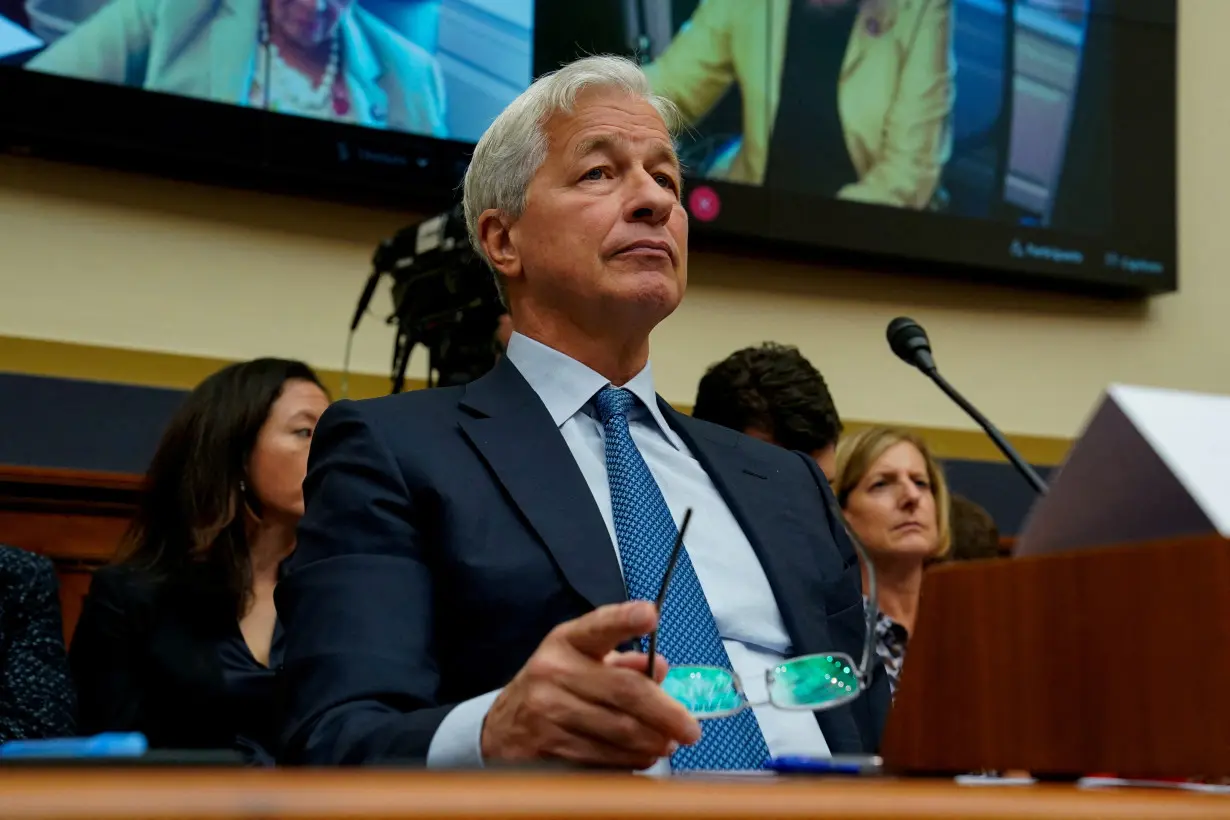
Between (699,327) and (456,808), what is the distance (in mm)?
3035

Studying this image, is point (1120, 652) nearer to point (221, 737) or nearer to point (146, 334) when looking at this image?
point (221, 737)

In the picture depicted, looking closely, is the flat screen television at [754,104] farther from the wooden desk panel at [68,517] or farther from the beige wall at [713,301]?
the wooden desk panel at [68,517]

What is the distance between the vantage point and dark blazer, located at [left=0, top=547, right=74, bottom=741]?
1.81m

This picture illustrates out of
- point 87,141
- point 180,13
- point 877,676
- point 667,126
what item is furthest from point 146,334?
point 877,676

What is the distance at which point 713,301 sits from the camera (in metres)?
3.48

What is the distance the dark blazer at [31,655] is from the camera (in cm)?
181

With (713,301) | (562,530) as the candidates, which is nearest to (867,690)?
(562,530)

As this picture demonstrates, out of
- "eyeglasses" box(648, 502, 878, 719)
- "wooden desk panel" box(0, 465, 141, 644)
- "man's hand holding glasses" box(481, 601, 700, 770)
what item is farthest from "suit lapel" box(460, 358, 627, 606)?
"wooden desk panel" box(0, 465, 141, 644)

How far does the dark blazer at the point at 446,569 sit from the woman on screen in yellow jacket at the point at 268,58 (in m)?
1.63

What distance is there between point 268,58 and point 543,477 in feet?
6.11

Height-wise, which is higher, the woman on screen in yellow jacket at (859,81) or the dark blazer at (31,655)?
the woman on screen in yellow jacket at (859,81)

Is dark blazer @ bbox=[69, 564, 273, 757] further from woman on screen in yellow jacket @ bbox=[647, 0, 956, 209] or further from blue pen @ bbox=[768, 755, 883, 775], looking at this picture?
woman on screen in yellow jacket @ bbox=[647, 0, 956, 209]

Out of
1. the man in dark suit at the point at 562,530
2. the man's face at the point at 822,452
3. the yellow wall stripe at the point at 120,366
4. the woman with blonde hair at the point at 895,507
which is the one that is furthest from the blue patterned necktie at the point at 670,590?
the yellow wall stripe at the point at 120,366

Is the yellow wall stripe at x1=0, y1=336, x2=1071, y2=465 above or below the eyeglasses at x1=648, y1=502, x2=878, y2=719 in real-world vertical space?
above
